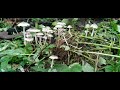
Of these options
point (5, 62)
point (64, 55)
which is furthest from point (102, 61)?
point (5, 62)

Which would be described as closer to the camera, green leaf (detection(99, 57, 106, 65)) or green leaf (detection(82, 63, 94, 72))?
green leaf (detection(82, 63, 94, 72))

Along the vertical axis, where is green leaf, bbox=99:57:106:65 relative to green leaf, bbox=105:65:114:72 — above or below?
above

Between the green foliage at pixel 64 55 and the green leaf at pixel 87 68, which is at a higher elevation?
the green foliage at pixel 64 55

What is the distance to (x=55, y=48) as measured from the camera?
1.78 m

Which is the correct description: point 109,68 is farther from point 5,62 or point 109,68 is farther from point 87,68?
point 5,62

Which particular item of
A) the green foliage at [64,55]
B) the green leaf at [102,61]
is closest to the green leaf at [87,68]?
the green foliage at [64,55]

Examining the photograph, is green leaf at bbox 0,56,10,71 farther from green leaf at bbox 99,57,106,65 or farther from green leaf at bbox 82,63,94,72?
green leaf at bbox 99,57,106,65

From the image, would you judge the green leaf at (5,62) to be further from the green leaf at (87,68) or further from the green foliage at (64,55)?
the green leaf at (87,68)

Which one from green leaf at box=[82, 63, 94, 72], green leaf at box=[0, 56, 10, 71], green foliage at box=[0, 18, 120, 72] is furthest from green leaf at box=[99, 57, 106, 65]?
green leaf at box=[0, 56, 10, 71]

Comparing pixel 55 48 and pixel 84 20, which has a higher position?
pixel 84 20

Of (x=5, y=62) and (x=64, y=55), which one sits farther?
(x=64, y=55)
